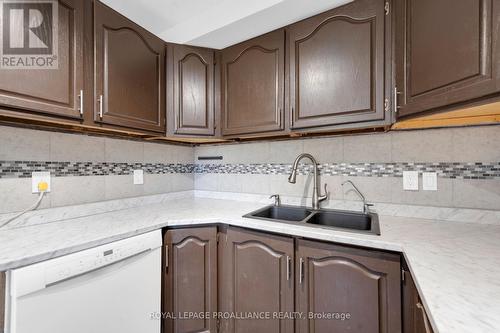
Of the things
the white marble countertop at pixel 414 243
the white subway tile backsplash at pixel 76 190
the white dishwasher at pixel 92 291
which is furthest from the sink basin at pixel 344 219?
the white subway tile backsplash at pixel 76 190

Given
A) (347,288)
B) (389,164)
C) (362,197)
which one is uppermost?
(389,164)

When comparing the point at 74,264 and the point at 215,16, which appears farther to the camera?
the point at 215,16

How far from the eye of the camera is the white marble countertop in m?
0.49

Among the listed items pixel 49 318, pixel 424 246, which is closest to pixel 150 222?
pixel 49 318

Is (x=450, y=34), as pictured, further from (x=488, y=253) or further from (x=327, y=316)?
(x=327, y=316)

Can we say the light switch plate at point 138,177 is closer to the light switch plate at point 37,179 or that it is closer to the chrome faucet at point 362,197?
the light switch plate at point 37,179

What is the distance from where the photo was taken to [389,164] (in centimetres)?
139

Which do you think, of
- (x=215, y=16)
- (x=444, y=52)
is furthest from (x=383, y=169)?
(x=215, y=16)

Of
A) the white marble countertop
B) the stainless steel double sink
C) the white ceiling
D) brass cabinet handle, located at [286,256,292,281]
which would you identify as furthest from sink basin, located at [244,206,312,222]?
the white ceiling

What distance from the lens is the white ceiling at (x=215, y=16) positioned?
126cm

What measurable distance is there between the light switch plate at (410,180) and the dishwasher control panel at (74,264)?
153cm

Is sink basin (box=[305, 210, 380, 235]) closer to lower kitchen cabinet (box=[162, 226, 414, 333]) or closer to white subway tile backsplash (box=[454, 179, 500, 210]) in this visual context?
lower kitchen cabinet (box=[162, 226, 414, 333])

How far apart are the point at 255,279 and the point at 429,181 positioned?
46.0 inches

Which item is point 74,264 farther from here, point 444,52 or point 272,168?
point 444,52
